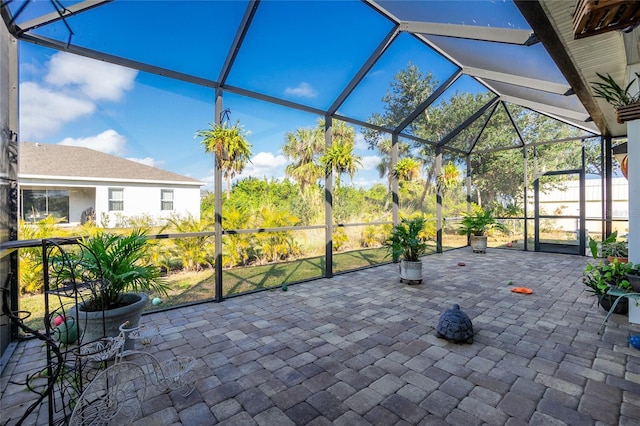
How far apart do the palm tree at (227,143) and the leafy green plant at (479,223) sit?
6.96 meters

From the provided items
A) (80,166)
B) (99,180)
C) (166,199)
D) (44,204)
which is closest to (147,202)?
(166,199)

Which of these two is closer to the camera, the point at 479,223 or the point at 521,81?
the point at 521,81

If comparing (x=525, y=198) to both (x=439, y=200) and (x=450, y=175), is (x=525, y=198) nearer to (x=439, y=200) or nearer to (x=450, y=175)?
(x=439, y=200)

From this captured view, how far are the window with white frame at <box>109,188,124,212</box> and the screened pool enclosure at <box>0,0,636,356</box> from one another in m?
0.15

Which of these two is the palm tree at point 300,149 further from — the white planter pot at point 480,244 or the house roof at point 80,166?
the white planter pot at point 480,244

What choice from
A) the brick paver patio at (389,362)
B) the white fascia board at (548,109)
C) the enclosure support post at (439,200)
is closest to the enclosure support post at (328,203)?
the brick paver patio at (389,362)

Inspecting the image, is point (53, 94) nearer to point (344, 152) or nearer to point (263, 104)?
point (263, 104)

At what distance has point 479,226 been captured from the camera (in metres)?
8.34

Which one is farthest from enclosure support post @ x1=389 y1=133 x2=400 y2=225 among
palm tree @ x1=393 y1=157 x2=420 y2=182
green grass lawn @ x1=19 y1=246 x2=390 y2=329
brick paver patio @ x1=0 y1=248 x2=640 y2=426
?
brick paver patio @ x1=0 y1=248 x2=640 y2=426

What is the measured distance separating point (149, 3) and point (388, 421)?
13.7 ft

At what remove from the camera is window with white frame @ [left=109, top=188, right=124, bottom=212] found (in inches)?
175

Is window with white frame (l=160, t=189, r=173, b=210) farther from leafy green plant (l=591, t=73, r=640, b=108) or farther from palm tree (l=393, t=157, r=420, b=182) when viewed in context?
leafy green plant (l=591, t=73, r=640, b=108)

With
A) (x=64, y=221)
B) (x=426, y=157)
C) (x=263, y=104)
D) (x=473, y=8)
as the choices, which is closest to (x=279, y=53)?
(x=263, y=104)

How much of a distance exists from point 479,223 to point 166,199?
7826 millimetres
